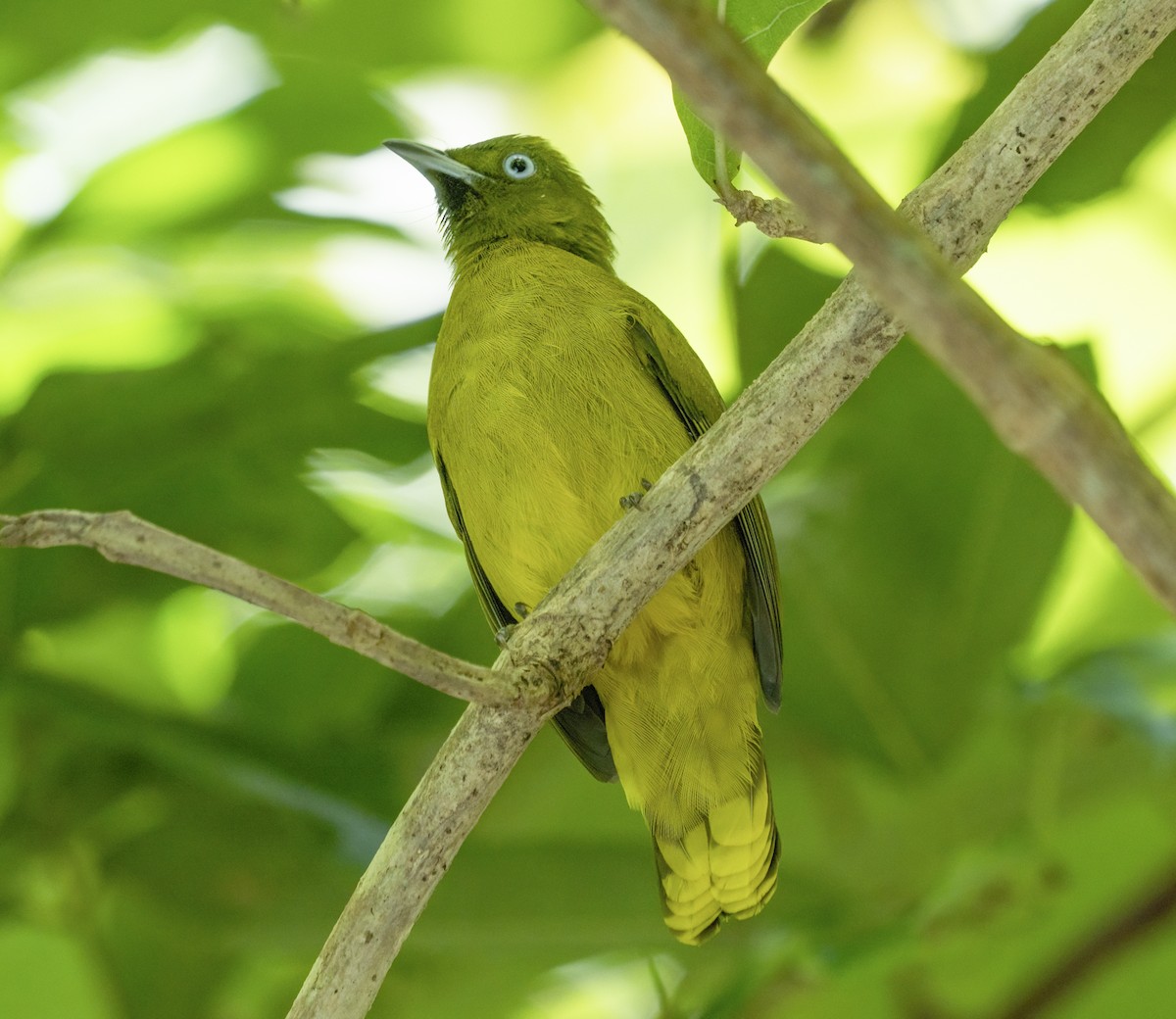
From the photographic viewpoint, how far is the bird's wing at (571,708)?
→ 3074mm

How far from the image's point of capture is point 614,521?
2.88 meters

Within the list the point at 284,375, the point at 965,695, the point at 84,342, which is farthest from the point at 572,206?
the point at 965,695

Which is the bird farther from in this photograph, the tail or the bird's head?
the bird's head

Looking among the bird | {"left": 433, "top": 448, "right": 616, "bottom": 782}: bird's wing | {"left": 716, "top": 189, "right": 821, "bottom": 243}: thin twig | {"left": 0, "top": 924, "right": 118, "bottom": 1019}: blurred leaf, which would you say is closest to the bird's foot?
the bird

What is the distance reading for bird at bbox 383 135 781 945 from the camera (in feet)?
9.43

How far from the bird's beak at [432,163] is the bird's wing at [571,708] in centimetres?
91

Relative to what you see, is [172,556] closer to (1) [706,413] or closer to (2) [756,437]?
(2) [756,437]

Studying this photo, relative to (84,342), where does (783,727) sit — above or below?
below

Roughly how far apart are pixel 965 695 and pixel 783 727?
54 centimetres

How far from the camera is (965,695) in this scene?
2930 mm

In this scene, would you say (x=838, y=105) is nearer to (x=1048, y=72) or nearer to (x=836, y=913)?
(x=1048, y=72)

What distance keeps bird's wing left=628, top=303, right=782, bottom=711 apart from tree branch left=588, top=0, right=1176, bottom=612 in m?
1.87

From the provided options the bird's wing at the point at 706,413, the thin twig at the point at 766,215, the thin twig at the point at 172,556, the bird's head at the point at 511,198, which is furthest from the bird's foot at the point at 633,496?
the thin twig at the point at 172,556

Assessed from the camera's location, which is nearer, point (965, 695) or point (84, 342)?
point (965, 695)
